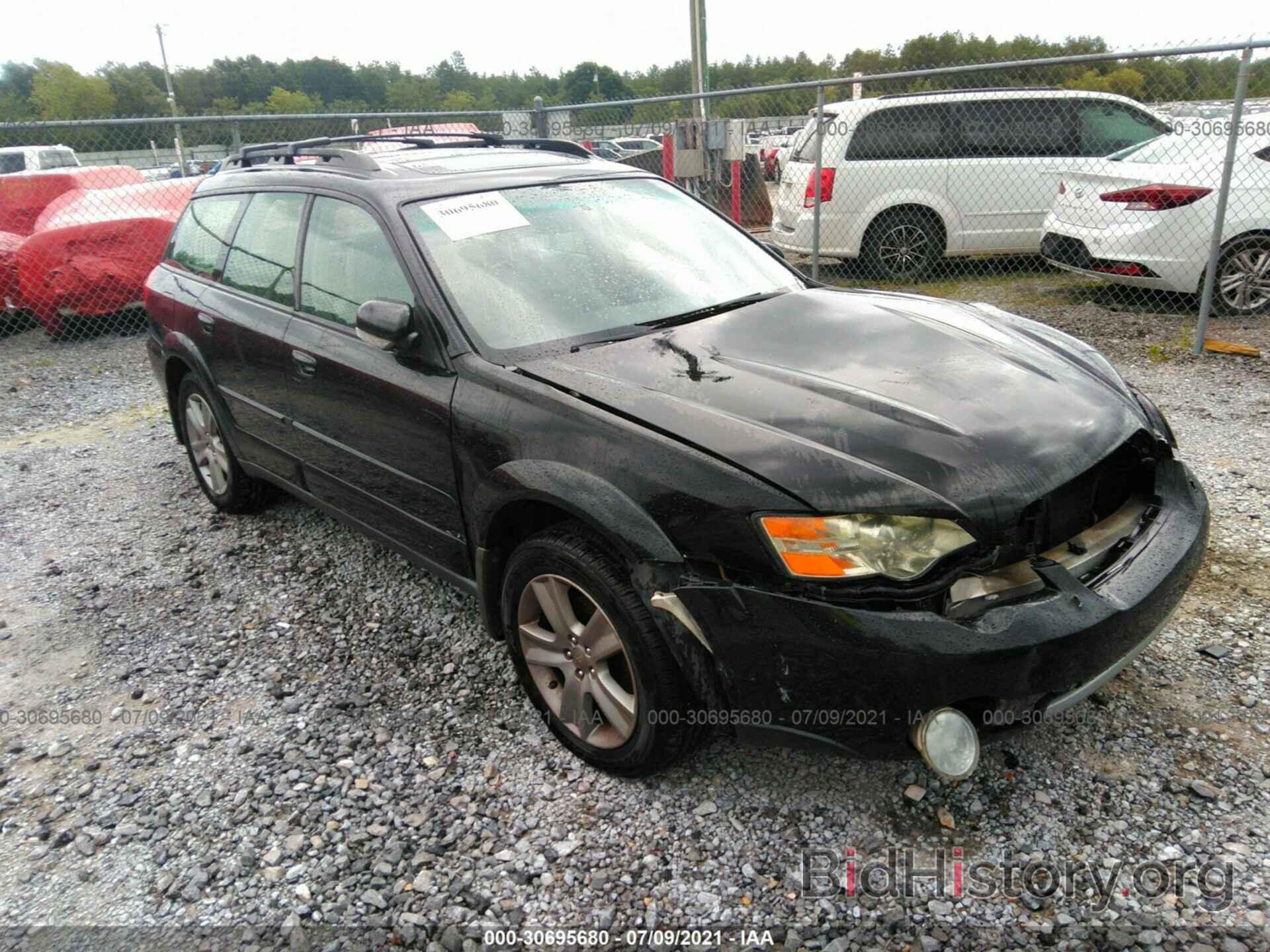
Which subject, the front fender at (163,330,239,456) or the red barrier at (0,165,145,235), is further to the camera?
the red barrier at (0,165,145,235)

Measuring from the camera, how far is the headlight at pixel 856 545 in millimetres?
2066

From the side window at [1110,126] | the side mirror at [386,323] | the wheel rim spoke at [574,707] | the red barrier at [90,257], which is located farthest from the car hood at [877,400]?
the red barrier at [90,257]

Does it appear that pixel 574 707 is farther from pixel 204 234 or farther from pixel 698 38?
pixel 698 38

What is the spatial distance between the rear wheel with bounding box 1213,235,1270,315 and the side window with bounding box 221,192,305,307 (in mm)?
6723

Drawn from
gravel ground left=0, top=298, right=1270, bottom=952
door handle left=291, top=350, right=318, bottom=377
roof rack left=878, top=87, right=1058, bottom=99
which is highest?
roof rack left=878, top=87, right=1058, bottom=99

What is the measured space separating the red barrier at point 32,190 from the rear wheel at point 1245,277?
37.4 feet

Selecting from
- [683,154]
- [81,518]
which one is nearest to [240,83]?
[683,154]

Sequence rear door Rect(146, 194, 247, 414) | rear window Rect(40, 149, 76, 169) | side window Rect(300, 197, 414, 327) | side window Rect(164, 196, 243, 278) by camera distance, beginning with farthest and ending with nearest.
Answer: rear window Rect(40, 149, 76, 169) < side window Rect(164, 196, 243, 278) < rear door Rect(146, 194, 247, 414) < side window Rect(300, 197, 414, 327)

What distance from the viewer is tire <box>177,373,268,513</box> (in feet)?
14.5

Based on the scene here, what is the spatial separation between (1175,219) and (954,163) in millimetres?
2377

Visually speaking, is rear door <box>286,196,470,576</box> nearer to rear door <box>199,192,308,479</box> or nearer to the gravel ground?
rear door <box>199,192,308,479</box>

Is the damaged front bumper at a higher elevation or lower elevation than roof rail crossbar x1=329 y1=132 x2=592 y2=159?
lower

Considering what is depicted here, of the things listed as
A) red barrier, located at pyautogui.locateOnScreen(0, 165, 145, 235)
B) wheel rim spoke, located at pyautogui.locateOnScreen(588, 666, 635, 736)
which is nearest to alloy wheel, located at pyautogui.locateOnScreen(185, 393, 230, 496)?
wheel rim spoke, located at pyautogui.locateOnScreen(588, 666, 635, 736)

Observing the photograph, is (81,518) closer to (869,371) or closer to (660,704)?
(660,704)
